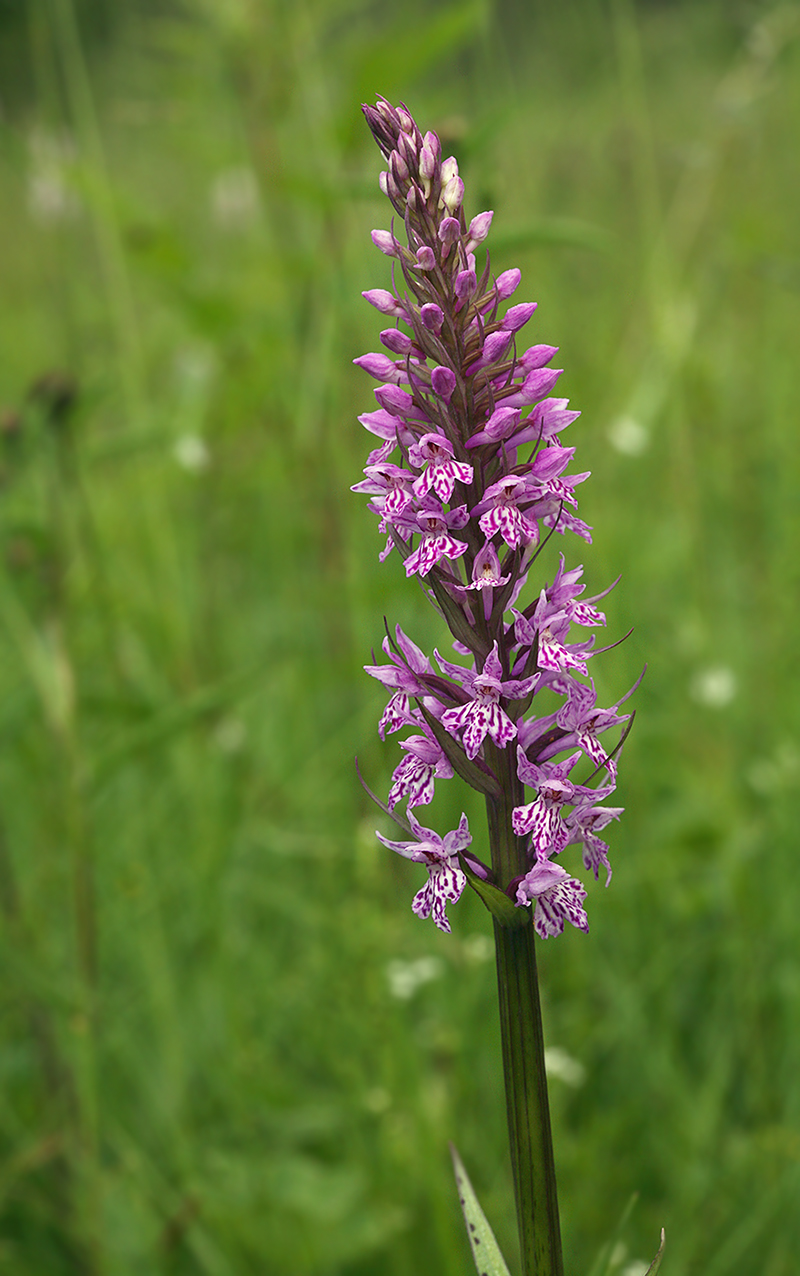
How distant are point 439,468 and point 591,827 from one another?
450mm

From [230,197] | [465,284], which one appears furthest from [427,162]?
[230,197]

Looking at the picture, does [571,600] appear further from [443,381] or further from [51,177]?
[51,177]

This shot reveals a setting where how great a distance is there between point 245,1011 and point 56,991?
1.05 metres

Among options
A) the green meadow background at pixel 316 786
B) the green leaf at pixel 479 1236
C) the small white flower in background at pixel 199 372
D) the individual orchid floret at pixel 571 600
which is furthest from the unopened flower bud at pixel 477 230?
the small white flower in background at pixel 199 372

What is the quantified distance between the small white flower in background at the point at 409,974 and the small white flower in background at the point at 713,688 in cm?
120

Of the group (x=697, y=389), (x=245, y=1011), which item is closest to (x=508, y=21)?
(x=697, y=389)

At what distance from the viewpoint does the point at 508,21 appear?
5910 mm

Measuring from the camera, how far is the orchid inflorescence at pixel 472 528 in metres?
1.17

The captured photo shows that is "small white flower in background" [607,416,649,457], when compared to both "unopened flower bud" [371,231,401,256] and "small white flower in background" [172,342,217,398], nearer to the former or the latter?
"small white flower in background" [172,342,217,398]

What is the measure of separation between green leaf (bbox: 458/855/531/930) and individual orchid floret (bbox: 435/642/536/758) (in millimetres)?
132

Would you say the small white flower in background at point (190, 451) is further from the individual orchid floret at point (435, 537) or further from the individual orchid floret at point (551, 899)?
the individual orchid floret at point (551, 899)

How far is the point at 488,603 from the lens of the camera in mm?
1214

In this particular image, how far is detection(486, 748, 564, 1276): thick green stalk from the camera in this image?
3.79ft

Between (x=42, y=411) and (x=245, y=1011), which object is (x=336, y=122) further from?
(x=245, y=1011)
